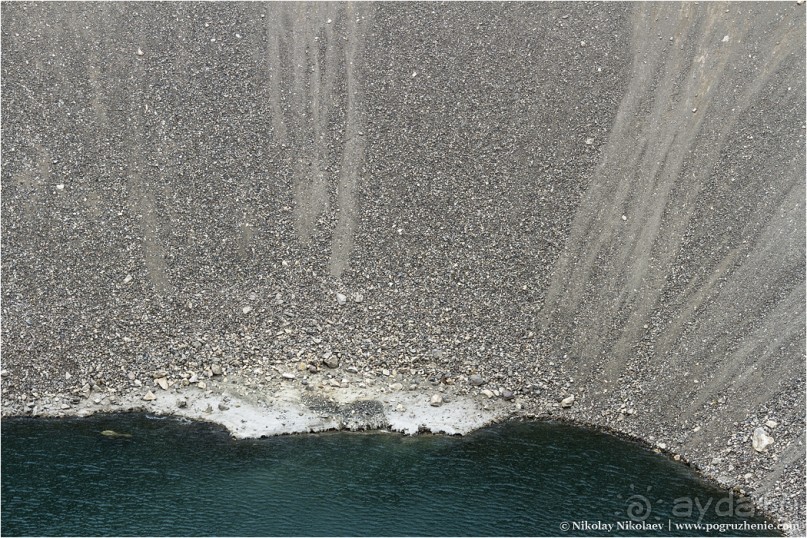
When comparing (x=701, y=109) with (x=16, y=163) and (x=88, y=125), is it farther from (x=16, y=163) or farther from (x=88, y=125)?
(x=16, y=163)

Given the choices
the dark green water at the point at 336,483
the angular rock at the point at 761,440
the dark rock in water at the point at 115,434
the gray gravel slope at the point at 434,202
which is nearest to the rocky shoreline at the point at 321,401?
the gray gravel slope at the point at 434,202

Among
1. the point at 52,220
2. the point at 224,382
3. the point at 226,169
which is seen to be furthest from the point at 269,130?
the point at 224,382

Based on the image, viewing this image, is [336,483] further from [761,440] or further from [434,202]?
[761,440]

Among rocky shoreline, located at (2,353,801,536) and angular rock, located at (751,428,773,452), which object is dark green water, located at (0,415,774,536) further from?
angular rock, located at (751,428,773,452)

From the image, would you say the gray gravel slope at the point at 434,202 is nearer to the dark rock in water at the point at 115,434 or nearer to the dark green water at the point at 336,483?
the dark green water at the point at 336,483

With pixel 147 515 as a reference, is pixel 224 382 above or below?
above

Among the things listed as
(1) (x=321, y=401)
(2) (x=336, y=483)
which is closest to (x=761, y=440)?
(2) (x=336, y=483)

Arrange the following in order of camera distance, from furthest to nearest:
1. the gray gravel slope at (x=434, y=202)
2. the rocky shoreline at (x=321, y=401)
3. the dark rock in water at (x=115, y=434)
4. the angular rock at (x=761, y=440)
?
the gray gravel slope at (x=434, y=202), the rocky shoreline at (x=321, y=401), the dark rock in water at (x=115, y=434), the angular rock at (x=761, y=440)

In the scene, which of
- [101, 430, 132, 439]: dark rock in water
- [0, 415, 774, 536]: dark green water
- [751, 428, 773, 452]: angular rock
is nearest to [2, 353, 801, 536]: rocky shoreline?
[0, 415, 774, 536]: dark green water
